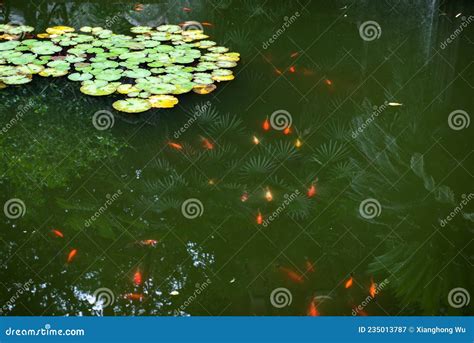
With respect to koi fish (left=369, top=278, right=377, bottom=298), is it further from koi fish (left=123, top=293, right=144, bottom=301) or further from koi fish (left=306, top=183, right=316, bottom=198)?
koi fish (left=123, top=293, right=144, bottom=301)

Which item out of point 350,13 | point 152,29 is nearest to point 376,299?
point 152,29

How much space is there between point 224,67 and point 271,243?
6.28ft

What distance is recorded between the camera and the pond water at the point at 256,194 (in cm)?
254

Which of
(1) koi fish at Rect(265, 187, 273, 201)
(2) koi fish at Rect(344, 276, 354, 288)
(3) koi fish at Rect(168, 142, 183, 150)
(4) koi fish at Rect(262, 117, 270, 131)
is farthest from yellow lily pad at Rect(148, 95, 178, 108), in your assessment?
(2) koi fish at Rect(344, 276, 354, 288)

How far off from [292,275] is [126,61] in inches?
94.7

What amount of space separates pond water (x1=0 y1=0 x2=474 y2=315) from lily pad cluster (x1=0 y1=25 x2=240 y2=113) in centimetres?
10

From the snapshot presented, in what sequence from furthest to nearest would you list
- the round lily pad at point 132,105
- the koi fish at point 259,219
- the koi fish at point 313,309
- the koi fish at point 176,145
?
the round lily pad at point 132,105 < the koi fish at point 176,145 < the koi fish at point 259,219 < the koi fish at point 313,309

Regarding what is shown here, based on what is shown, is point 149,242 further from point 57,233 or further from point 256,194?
point 256,194

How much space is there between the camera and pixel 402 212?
306cm

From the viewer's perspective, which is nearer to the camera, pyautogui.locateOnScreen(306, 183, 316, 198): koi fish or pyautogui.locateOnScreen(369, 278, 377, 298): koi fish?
pyautogui.locateOnScreen(369, 278, 377, 298): koi fish

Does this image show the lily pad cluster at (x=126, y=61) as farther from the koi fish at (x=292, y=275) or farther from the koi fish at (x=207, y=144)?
the koi fish at (x=292, y=275)

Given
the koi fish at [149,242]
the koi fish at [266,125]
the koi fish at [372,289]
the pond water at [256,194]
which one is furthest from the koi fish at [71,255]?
the koi fish at [266,125]

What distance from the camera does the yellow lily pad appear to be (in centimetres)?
372

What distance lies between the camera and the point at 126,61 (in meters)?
4.35
